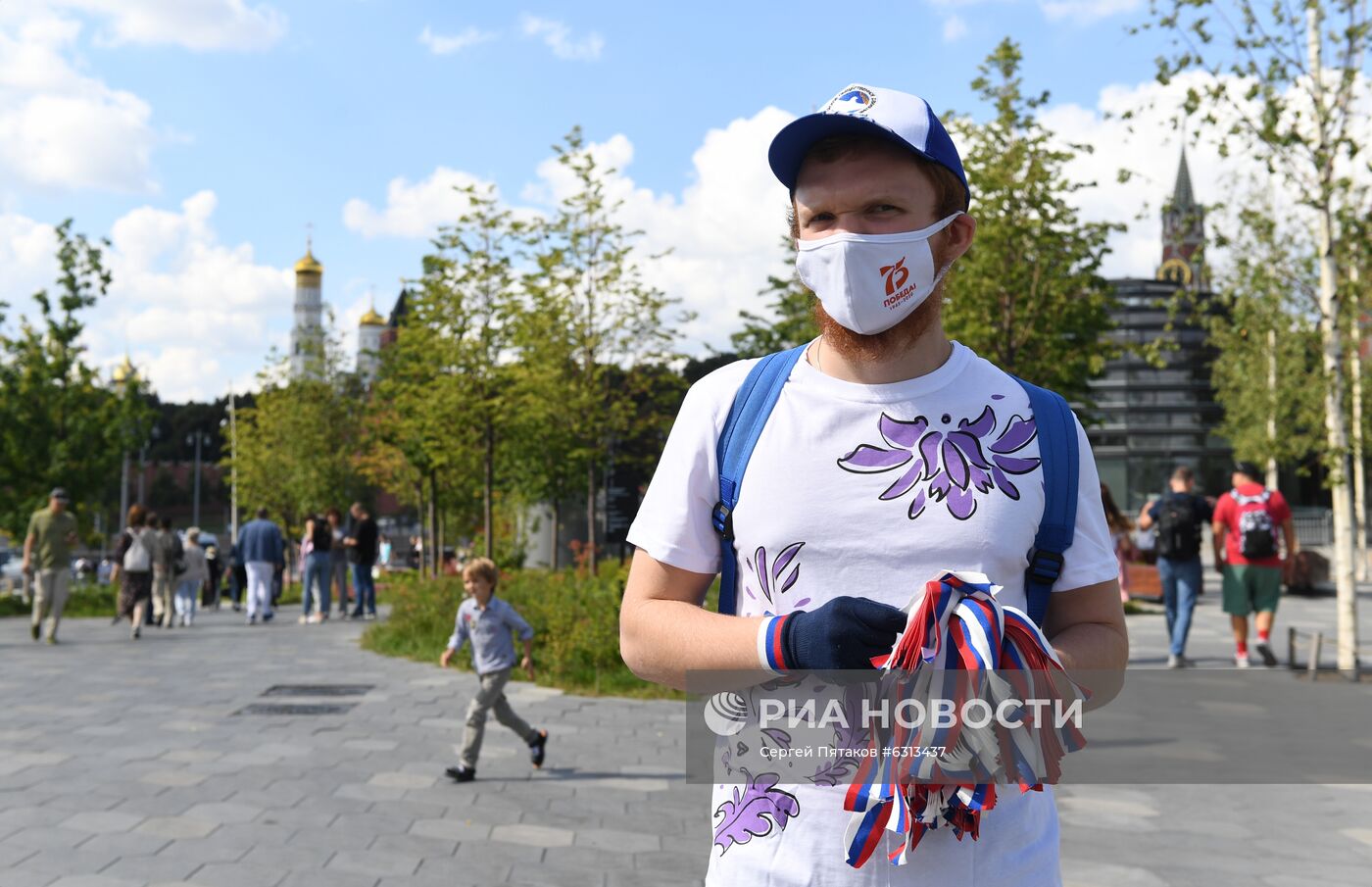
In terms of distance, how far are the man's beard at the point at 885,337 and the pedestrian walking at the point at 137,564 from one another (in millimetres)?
18237

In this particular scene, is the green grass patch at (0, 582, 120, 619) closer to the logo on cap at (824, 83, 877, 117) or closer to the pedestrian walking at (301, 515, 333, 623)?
the pedestrian walking at (301, 515, 333, 623)

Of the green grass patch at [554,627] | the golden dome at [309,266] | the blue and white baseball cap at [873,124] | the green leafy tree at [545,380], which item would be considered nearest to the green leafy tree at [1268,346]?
the green grass patch at [554,627]

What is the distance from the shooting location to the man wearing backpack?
43.8 ft

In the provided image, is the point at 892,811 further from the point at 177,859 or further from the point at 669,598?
the point at 177,859

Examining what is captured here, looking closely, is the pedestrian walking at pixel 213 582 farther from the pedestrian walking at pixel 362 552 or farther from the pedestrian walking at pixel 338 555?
the pedestrian walking at pixel 362 552

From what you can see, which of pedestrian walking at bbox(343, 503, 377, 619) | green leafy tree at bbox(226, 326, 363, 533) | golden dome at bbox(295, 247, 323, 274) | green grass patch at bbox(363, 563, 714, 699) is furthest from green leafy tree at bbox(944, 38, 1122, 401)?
golden dome at bbox(295, 247, 323, 274)

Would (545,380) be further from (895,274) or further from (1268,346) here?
(1268,346)

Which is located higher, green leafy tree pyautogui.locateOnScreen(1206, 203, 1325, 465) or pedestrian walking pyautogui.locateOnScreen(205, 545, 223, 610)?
green leafy tree pyautogui.locateOnScreen(1206, 203, 1325, 465)

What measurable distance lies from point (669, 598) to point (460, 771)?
6628 mm

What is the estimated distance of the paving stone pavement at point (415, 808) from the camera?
6.00 m

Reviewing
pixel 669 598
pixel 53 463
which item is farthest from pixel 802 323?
pixel 669 598

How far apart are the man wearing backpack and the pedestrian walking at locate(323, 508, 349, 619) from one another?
1361cm

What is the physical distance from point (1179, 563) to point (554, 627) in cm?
658

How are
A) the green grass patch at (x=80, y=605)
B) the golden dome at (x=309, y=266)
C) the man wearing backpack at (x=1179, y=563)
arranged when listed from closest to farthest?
the man wearing backpack at (x=1179, y=563)
the green grass patch at (x=80, y=605)
the golden dome at (x=309, y=266)
